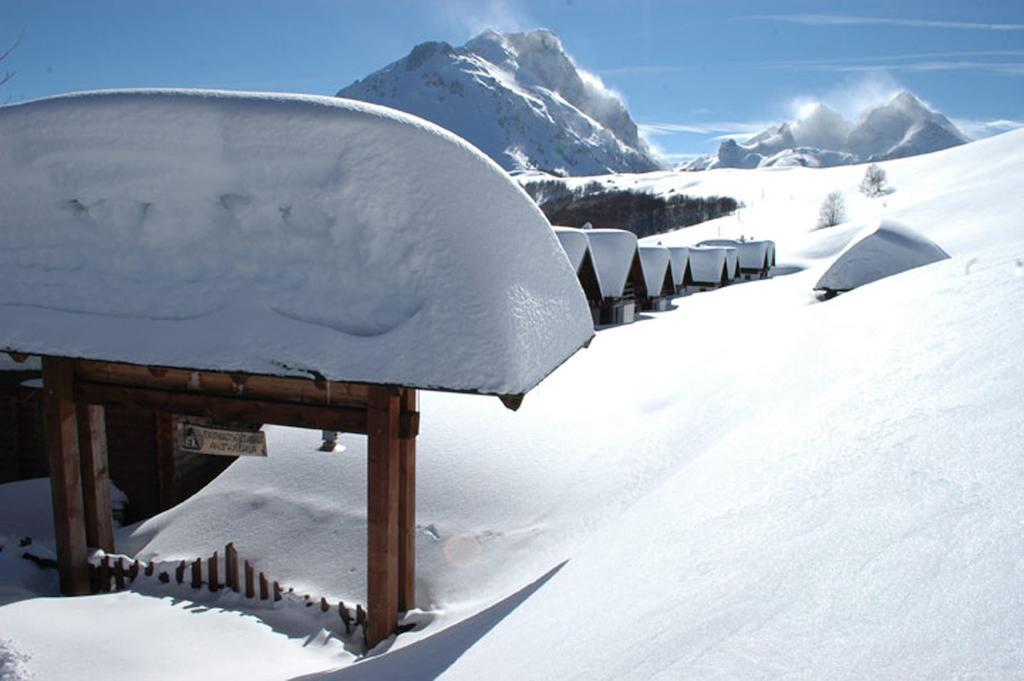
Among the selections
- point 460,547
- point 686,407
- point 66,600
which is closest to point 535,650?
point 460,547

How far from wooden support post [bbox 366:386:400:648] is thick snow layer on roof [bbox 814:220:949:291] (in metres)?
17.6

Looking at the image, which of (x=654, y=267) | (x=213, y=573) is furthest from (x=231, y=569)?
(x=654, y=267)

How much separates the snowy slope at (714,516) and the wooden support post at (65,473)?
2.60ft

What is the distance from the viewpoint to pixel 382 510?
5055 millimetres

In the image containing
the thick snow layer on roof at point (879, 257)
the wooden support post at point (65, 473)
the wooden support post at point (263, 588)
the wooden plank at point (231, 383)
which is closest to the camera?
the wooden plank at point (231, 383)

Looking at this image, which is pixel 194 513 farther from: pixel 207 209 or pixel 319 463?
A: pixel 207 209

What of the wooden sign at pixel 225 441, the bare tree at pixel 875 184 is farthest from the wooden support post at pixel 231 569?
the bare tree at pixel 875 184

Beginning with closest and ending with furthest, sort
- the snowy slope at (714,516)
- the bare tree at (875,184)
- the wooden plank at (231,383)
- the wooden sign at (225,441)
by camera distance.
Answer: the snowy slope at (714,516) → the wooden plank at (231,383) → the wooden sign at (225,441) → the bare tree at (875,184)

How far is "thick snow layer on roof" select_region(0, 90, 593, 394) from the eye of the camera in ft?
14.7

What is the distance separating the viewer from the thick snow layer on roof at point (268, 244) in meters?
4.48

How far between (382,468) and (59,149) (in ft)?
12.8

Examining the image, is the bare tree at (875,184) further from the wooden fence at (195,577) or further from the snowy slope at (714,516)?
the wooden fence at (195,577)

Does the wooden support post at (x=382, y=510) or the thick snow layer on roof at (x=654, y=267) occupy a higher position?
the thick snow layer on roof at (x=654, y=267)

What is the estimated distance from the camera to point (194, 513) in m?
7.96
